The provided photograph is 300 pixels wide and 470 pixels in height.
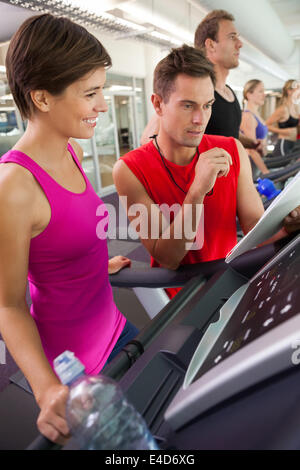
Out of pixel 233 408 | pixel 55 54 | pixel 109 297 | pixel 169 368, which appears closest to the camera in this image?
pixel 233 408

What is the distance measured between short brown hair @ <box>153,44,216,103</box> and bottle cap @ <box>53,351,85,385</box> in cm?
105

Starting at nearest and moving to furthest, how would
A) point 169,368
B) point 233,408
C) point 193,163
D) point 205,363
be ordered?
point 233,408
point 205,363
point 169,368
point 193,163

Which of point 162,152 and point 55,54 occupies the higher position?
point 55,54

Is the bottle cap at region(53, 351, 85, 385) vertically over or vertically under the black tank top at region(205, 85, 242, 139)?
under

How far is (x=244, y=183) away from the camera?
131 cm

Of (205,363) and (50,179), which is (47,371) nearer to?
(205,363)

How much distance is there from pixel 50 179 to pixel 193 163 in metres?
0.64

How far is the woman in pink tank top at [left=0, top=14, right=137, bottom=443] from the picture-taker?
703 mm

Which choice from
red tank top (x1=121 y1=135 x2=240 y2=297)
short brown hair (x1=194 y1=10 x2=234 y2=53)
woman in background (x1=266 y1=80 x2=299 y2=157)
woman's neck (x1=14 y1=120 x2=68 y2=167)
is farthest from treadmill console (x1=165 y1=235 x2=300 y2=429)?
woman in background (x1=266 y1=80 x2=299 y2=157)

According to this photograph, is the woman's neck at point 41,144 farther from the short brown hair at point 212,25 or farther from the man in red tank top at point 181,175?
the short brown hair at point 212,25

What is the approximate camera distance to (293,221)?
2.78 feet

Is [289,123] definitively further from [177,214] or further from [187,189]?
[177,214]

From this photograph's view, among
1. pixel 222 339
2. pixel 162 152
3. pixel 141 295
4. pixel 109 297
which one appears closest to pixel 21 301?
pixel 109 297
